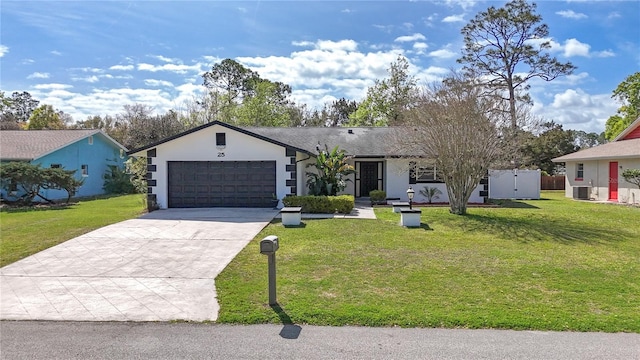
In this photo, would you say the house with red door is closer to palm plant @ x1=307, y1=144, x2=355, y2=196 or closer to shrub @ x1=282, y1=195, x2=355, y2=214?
palm plant @ x1=307, y1=144, x2=355, y2=196

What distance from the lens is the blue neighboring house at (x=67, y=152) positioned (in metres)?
20.8

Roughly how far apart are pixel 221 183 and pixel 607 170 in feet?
64.3

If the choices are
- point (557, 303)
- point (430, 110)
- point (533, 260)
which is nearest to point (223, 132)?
point (430, 110)

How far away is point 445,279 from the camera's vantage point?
6.11 metres

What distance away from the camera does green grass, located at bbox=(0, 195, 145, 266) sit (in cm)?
857

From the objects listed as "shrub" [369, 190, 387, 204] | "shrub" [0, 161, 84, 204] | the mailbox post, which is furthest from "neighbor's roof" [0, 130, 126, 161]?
the mailbox post

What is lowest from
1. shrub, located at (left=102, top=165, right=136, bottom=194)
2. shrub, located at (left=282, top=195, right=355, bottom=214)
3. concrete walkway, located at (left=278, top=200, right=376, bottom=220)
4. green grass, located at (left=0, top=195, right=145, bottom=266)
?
green grass, located at (left=0, top=195, right=145, bottom=266)

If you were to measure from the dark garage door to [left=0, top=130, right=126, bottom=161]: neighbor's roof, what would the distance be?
1013 cm

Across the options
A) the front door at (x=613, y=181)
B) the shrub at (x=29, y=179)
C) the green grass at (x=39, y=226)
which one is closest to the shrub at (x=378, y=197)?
the green grass at (x=39, y=226)

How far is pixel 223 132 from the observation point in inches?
608

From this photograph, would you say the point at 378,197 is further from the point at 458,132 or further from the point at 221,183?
the point at 221,183

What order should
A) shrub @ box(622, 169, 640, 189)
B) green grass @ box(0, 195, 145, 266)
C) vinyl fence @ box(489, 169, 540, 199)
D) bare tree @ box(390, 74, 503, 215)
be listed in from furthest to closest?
vinyl fence @ box(489, 169, 540, 199) < shrub @ box(622, 169, 640, 189) < bare tree @ box(390, 74, 503, 215) < green grass @ box(0, 195, 145, 266)

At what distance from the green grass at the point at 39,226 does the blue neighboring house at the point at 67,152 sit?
554cm

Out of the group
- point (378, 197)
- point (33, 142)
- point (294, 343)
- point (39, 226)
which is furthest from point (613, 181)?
point (33, 142)
